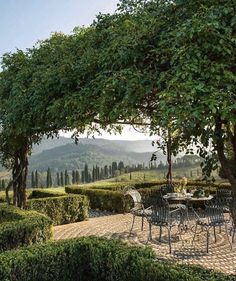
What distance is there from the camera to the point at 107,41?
4848 mm

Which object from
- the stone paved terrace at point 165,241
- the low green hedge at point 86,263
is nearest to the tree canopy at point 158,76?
the low green hedge at point 86,263

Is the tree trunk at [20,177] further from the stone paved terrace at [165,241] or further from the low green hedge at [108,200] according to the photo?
the low green hedge at [108,200]

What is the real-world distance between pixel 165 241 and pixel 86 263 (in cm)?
437

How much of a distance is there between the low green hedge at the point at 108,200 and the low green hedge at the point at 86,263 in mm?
9068

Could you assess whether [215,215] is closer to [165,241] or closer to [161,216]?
[161,216]

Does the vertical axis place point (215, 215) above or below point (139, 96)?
below

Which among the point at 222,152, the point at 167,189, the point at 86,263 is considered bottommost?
the point at 86,263

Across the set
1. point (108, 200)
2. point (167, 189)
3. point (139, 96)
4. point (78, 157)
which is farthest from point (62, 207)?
point (78, 157)

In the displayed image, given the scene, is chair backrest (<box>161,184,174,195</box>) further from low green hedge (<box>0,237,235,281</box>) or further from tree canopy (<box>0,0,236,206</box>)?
tree canopy (<box>0,0,236,206</box>)

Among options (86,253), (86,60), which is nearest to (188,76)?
(86,60)

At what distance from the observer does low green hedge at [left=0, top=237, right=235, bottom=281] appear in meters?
4.50

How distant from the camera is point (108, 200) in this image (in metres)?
15.6

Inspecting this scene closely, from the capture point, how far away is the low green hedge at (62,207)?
12.9 meters

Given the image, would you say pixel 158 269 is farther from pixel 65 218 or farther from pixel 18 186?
pixel 65 218
